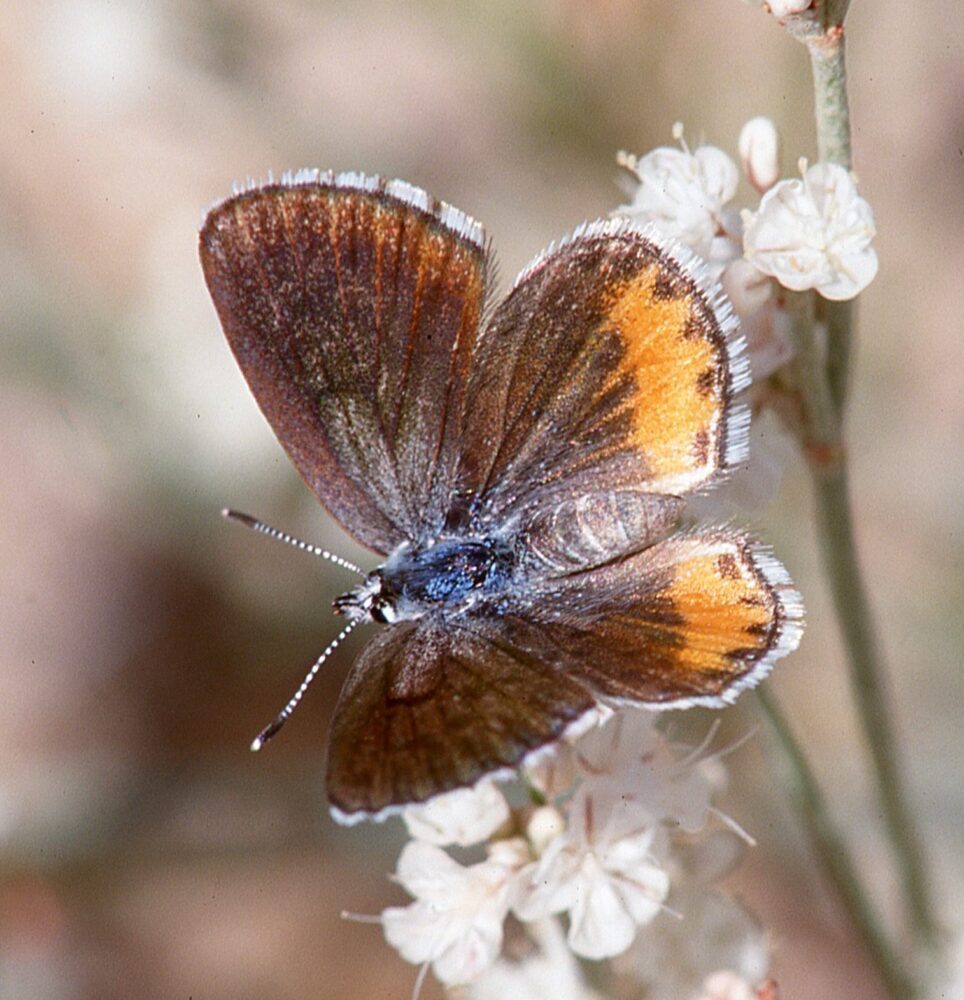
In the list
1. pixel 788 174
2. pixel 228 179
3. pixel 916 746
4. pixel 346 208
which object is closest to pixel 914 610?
pixel 916 746

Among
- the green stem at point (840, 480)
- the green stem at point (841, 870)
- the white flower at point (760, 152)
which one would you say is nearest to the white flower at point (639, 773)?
the green stem at point (841, 870)

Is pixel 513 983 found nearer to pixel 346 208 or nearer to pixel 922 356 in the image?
pixel 346 208

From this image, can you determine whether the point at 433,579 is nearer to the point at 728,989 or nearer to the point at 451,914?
the point at 451,914

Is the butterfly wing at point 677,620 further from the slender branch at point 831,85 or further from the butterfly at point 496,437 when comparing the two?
the slender branch at point 831,85

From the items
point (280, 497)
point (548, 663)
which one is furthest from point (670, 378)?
point (280, 497)

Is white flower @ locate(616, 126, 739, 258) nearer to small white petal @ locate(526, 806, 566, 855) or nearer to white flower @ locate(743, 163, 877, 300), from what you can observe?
white flower @ locate(743, 163, 877, 300)

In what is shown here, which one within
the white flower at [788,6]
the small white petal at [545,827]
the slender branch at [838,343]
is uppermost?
the white flower at [788,6]

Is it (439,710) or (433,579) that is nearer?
(439,710)
